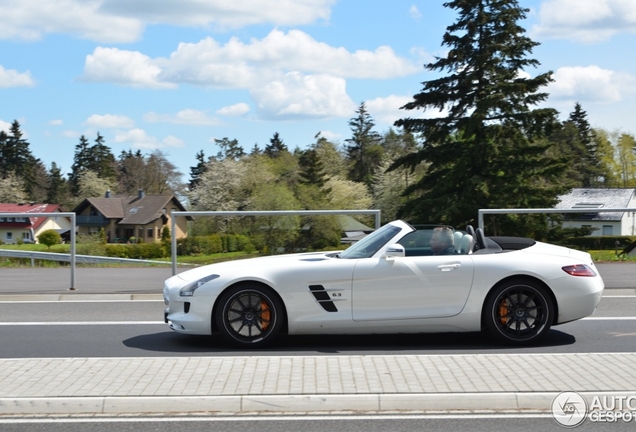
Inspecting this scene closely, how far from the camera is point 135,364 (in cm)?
792

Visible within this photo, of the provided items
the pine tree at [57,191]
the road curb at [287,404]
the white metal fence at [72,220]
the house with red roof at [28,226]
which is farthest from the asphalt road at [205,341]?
the pine tree at [57,191]

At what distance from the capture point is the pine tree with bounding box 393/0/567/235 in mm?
46438

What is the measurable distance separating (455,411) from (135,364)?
3121mm

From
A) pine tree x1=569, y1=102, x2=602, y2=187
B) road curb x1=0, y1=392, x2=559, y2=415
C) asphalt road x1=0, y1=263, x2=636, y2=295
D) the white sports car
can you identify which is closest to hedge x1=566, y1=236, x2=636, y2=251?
asphalt road x1=0, y1=263, x2=636, y2=295

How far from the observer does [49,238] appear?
1725 centimetres

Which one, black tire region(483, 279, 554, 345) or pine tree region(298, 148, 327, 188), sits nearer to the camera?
black tire region(483, 279, 554, 345)

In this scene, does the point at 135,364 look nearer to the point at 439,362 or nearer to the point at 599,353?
the point at 439,362

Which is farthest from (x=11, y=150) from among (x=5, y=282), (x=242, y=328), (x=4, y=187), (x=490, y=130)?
(x=242, y=328)

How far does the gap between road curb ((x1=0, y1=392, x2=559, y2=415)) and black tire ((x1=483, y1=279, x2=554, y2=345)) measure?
2613mm

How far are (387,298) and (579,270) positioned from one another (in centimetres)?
215

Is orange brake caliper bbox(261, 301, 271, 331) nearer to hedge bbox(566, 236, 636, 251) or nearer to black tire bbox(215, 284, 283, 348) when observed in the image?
black tire bbox(215, 284, 283, 348)

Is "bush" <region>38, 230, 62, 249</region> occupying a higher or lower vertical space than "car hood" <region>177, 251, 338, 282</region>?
higher

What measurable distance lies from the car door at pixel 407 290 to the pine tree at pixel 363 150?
106m

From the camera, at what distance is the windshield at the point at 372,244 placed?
9.46m
